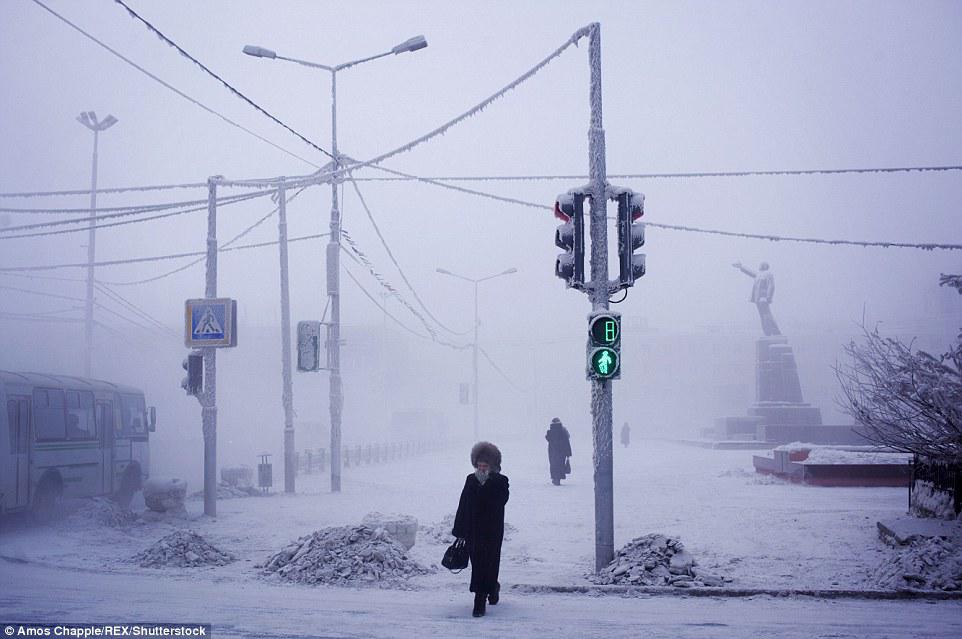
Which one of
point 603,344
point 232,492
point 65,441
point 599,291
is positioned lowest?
point 232,492

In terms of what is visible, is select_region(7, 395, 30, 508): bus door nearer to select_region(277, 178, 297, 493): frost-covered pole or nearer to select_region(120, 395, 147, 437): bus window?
select_region(120, 395, 147, 437): bus window

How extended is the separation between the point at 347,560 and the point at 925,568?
6.27m

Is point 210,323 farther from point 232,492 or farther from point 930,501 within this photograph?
point 930,501

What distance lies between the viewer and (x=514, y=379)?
113m

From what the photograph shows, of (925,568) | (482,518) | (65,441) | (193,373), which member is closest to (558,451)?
(193,373)

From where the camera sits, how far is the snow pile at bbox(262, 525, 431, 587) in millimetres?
10086

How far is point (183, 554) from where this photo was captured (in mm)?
11562

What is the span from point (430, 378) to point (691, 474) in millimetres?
75482

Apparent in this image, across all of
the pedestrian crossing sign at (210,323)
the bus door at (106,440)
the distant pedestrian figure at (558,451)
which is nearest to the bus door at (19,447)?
the pedestrian crossing sign at (210,323)

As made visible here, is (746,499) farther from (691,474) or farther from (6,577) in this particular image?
(6,577)

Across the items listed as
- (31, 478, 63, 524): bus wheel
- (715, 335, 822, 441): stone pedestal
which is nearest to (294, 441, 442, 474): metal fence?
(31, 478, 63, 524): bus wheel

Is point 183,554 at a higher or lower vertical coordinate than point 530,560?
higher

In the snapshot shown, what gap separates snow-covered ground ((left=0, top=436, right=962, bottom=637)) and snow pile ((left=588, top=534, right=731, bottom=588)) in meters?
0.48

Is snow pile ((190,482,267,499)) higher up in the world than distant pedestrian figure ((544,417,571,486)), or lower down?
lower down
